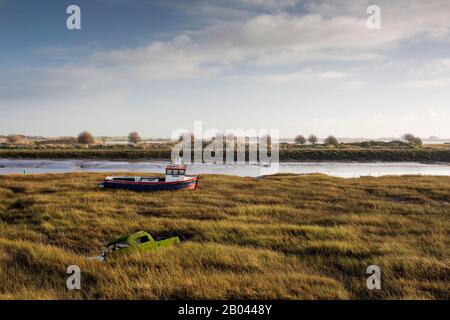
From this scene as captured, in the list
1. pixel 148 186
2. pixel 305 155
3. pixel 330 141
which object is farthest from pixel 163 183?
pixel 330 141

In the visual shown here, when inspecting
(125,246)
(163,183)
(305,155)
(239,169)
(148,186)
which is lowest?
(239,169)

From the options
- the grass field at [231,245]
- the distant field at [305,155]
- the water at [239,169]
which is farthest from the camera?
the distant field at [305,155]

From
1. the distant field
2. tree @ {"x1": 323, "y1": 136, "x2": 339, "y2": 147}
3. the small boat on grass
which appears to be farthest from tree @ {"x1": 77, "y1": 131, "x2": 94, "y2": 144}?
the small boat on grass

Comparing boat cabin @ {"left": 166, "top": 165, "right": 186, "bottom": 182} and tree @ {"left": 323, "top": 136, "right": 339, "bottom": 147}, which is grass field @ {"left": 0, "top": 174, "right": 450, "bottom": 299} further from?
tree @ {"left": 323, "top": 136, "right": 339, "bottom": 147}

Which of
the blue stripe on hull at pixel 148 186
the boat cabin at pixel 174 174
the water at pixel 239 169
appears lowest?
the water at pixel 239 169

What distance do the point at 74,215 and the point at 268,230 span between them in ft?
31.7

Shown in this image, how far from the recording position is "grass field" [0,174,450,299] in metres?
8.29

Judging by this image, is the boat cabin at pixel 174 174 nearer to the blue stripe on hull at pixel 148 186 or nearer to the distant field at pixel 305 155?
the blue stripe on hull at pixel 148 186

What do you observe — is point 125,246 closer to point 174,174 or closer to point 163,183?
point 163,183

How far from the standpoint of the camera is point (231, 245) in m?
12.4

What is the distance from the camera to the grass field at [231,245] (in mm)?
8289

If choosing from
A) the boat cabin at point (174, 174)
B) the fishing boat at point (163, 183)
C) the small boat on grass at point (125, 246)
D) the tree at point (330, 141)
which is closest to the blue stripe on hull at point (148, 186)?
the fishing boat at point (163, 183)

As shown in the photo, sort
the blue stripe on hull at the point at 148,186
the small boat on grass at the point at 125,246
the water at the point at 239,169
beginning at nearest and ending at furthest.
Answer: the small boat on grass at the point at 125,246 → the blue stripe on hull at the point at 148,186 → the water at the point at 239,169
